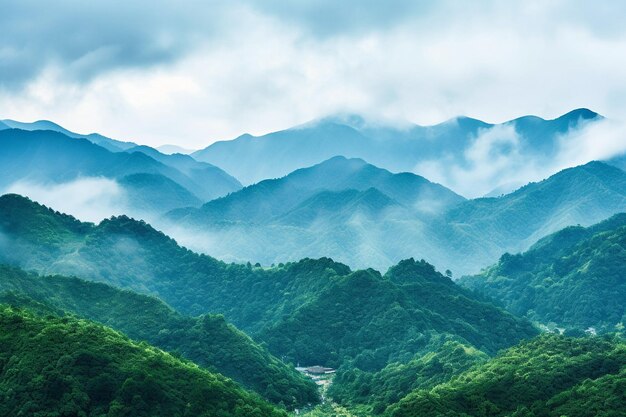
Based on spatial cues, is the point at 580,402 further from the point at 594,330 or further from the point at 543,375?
the point at 594,330

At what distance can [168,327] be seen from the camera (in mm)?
122188

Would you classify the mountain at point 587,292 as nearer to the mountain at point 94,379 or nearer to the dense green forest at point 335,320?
the dense green forest at point 335,320

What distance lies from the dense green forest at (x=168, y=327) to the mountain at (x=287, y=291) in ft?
60.9

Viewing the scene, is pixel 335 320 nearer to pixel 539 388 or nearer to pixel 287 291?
pixel 287 291

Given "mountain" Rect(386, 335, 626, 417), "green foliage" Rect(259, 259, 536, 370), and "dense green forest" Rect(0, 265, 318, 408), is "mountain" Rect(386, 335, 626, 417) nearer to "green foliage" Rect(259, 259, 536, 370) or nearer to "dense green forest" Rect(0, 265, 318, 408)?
"dense green forest" Rect(0, 265, 318, 408)

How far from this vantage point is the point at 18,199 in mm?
185625

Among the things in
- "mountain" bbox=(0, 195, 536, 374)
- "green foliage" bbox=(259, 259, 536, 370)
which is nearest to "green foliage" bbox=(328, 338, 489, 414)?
"green foliage" bbox=(259, 259, 536, 370)

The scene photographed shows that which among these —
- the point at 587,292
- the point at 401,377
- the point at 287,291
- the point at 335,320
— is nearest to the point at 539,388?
the point at 401,377

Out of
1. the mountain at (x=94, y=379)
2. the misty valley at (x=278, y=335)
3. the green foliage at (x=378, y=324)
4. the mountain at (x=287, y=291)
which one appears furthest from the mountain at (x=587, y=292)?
the mountain at (x=94, y=379)

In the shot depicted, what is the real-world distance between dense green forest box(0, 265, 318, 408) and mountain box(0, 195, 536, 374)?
18551 mm

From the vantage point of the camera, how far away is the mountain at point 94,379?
228 feet

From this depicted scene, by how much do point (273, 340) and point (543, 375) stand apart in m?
61.8

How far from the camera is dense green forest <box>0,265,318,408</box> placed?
4188 inches

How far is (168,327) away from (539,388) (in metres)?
61.2
